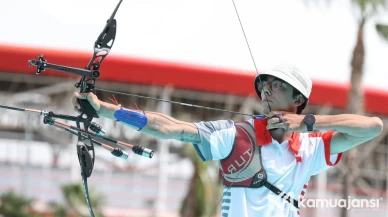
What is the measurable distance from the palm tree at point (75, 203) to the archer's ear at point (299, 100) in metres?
13.4

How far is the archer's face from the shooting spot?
4.67 meters

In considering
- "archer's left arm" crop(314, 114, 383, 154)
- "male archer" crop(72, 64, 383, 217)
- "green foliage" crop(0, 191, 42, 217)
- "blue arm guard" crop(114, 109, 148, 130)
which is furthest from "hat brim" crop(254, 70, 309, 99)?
"green foliage" crop(0, 191, 42, 217)

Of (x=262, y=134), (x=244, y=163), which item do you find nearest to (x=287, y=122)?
(x=262, y=134)

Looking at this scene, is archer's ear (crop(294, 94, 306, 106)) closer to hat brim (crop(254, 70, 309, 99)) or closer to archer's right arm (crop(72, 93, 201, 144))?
hat brim (crop(254, 70, 309, 99))

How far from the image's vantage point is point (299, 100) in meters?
4.75

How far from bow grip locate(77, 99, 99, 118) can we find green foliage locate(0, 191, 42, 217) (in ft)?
48.4

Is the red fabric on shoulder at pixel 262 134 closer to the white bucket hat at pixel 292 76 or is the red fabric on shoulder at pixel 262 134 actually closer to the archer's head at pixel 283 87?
the archer's head at pixel 283 87

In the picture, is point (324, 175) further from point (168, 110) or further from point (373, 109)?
point (168, 110)

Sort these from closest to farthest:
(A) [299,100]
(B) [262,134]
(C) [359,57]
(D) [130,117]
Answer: (D) [130,117] < (B) [262,134] < (A) [299,100] < (C) [359,57]

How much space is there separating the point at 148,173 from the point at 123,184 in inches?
54.3

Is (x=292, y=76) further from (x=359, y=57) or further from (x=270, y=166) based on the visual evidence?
(x=359, y=57)

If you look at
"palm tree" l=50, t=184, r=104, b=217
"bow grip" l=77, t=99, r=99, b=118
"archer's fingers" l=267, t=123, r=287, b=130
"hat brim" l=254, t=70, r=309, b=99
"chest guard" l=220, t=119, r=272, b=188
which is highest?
"palm tree" l=50, t=184, r=104, b=217

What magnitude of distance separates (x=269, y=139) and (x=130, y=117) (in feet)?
2.47

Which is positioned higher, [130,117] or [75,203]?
[75,203]
